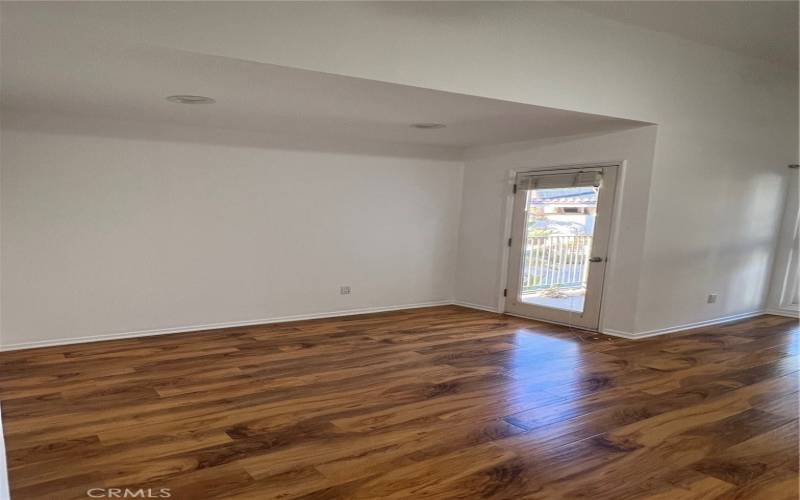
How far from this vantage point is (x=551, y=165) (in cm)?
556

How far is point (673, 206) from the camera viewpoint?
16.6 ft

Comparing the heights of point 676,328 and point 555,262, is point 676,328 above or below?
below

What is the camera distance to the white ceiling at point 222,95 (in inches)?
102

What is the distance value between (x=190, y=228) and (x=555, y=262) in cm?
398

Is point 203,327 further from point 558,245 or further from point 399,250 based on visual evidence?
point 558,245

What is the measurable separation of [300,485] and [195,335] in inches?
115

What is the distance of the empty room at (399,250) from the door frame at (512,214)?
4cm

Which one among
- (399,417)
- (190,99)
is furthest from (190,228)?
(399,417)

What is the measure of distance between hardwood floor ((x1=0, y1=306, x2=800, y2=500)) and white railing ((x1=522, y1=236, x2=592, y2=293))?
0.94 m

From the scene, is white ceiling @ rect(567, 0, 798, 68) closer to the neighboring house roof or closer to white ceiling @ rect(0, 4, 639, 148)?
white ceiling @ rect(0, 4, 639, 148)

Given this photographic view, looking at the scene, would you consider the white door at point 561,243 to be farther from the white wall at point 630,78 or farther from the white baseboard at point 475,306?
the white wall at point 630,78

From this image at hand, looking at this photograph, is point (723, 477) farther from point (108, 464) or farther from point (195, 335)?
point (195, 335)

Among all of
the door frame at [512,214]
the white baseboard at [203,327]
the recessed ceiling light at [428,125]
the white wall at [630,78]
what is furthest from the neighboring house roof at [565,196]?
the white baseboard at [203,327]

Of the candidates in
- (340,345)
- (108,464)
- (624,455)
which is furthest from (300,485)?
(340,345)
